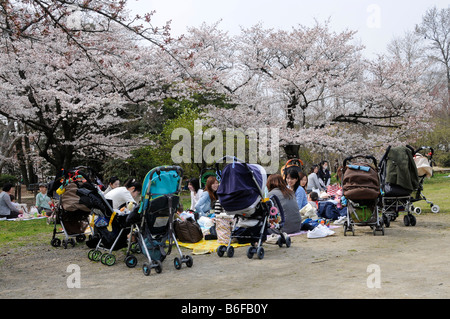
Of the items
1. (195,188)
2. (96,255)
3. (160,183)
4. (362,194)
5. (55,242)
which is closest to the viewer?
(160,183)

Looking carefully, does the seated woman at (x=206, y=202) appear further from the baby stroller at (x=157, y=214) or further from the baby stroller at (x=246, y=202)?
the baby stroller at (x=157, y=214)

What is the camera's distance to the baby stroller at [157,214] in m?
5.51

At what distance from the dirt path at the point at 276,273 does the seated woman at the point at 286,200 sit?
2.61 feet

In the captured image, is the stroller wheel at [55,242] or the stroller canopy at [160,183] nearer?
the stroller canopy at [160,183]

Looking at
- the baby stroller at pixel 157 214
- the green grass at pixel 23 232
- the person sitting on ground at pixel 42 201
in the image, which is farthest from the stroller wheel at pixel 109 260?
the person sitting on ground at pixel 42 201

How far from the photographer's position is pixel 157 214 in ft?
18.5

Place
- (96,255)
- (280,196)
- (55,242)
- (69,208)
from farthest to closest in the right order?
(55,242)
(280,196)
(69,208)
(96,255)

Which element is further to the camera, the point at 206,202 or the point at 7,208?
the point at 7,208

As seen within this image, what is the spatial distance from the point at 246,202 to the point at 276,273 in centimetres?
129

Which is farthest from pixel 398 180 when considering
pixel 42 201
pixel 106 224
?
pixel 42 201

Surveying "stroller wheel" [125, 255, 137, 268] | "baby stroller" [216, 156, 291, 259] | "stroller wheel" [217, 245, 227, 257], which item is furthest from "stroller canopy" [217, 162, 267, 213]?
"stroller wheel" [125, 255, 137, 268]

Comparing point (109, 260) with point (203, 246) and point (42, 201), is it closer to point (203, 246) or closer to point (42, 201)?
point (203, 246)

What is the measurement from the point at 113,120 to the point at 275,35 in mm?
8699
